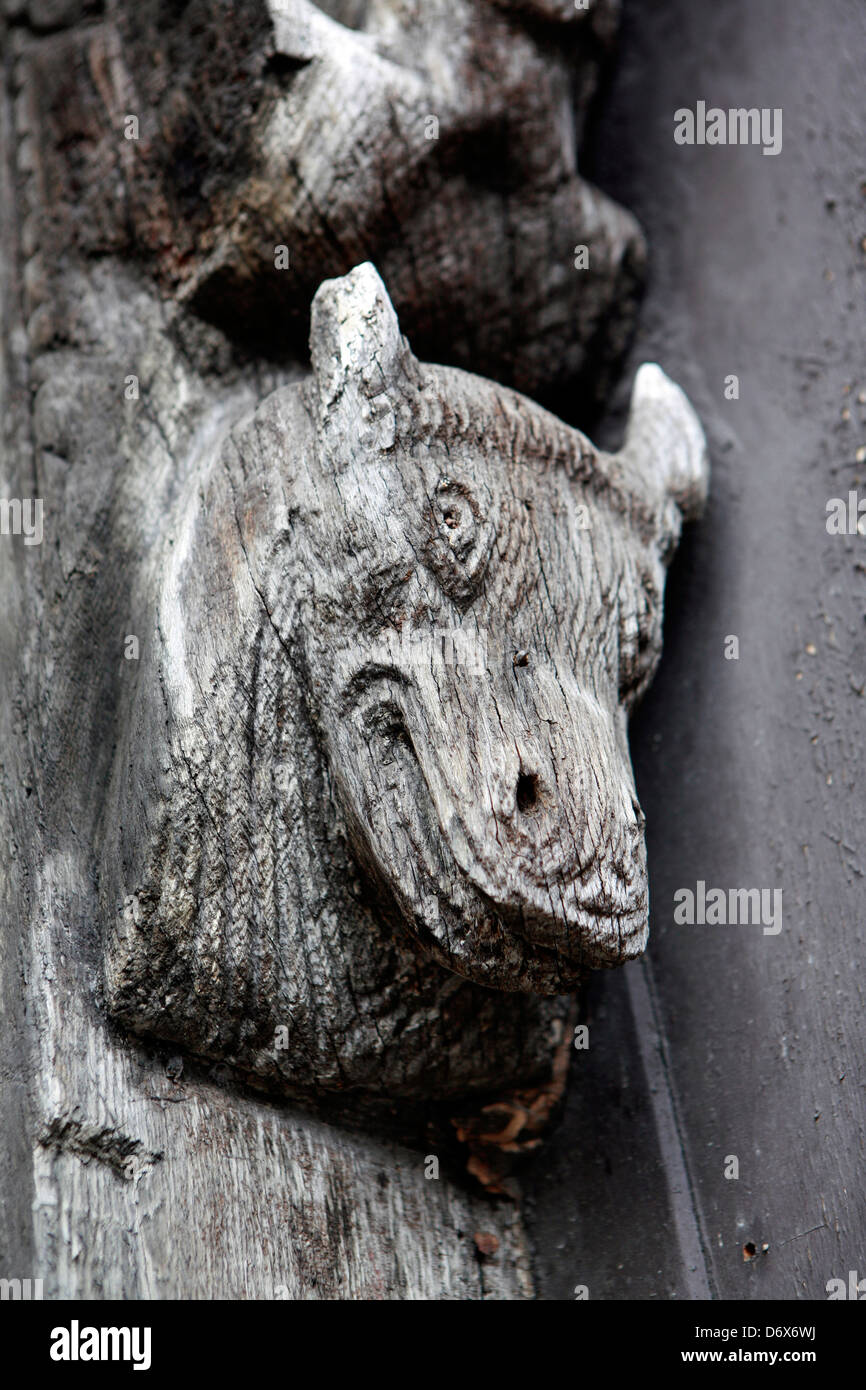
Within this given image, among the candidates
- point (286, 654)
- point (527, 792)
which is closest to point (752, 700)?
point (527, 792)

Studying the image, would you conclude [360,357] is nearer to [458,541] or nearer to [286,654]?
[458,541]

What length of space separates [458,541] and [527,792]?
1.00 ft

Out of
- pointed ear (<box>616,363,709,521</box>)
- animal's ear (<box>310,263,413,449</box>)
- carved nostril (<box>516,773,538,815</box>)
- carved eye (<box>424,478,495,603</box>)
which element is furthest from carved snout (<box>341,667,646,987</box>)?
pointed ear (<box>616,363,709,521</box>)

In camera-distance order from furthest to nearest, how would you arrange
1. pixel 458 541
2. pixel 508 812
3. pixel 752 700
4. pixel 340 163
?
pixel 752 700 < pixel 340 163 < pixel 458 541 < pixel 508 812

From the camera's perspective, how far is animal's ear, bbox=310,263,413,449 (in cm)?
143

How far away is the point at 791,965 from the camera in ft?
5.43

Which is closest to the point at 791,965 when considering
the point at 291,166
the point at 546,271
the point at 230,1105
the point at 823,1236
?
the point at 823,1236

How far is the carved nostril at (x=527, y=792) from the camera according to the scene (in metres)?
1.32

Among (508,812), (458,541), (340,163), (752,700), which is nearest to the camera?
(508,812)

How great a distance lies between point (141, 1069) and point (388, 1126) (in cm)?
38

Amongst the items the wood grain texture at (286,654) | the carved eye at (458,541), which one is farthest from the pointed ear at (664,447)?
the carved eye at (458,541)

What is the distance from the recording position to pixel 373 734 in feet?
4.47

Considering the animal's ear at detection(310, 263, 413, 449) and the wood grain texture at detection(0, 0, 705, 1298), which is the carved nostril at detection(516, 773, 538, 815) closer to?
the wood grain texture at detection(0, 0, 705, 1298)

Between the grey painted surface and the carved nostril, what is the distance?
0.56m
